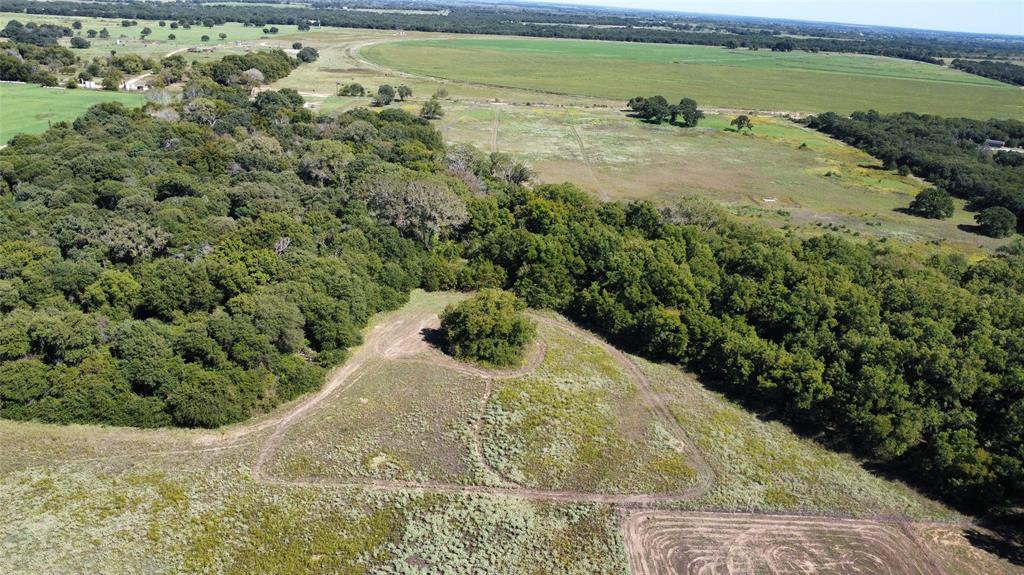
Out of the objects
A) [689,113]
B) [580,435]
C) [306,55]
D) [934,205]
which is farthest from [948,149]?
[306,55]

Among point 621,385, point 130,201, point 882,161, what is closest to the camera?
point 621,385

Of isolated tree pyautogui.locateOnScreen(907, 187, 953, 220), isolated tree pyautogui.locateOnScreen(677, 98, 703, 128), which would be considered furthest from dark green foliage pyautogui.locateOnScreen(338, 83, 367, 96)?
isolated tree pyautogui.locateOnScreen(907, 187, 953, 220)

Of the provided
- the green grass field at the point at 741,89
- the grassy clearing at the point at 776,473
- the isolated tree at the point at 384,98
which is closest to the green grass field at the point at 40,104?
the isolated tree at the point at 384,98

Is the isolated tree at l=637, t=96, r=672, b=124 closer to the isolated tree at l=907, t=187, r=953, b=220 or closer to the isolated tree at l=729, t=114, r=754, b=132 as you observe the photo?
the isolated tree at l=729, t=114, r=754, b=132

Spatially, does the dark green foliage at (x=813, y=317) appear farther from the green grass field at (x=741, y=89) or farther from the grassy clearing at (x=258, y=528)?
the green grass field at (x=741, y=89)

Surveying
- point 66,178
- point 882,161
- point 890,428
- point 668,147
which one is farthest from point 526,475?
point 882,161

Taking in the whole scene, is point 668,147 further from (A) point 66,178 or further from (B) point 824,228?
(A) point 66,178

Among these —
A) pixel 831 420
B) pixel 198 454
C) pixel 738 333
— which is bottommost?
pixel 198 454
